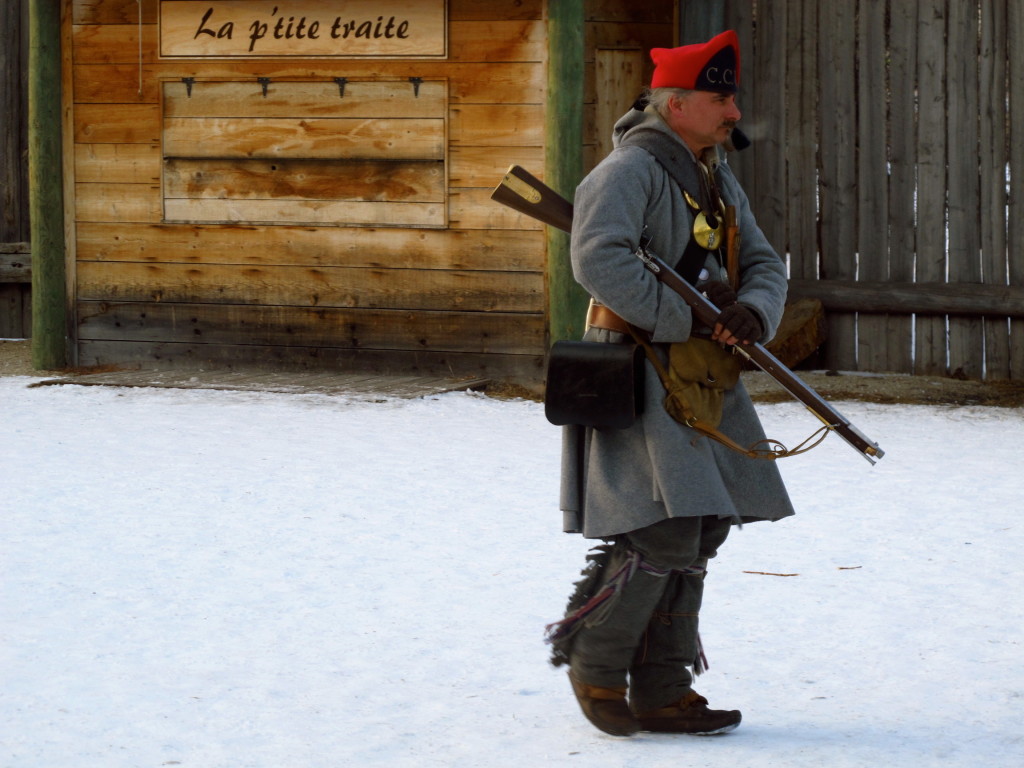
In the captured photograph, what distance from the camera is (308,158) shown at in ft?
31.9

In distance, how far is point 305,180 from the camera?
32.0 ft

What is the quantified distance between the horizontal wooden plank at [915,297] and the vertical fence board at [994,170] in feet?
0.36

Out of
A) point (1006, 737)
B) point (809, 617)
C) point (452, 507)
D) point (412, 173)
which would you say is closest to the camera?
point (1006, 737)

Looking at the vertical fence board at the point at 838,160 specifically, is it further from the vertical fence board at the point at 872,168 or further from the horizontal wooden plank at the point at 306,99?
the horizontal wooden plank at the point at 306,99

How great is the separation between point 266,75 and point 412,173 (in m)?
1.09

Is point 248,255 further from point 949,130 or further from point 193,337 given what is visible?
point 949,130

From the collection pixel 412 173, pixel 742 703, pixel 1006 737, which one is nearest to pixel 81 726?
pixel 742 703

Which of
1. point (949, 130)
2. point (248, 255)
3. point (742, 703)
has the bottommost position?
point (742, 703)

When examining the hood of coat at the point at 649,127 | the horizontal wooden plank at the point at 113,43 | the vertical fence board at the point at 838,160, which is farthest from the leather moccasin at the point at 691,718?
the horizontal wooden plank at the point at 113,43

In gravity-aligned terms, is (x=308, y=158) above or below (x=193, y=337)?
above

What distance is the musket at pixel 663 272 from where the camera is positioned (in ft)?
11.5

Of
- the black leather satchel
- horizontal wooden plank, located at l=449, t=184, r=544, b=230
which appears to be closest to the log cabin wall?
horizontal wooden plank, located at l=449, t=184, r=544, b=230

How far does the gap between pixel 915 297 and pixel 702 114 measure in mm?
6391

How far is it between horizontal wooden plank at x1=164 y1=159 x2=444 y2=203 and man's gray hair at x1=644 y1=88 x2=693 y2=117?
592cm
